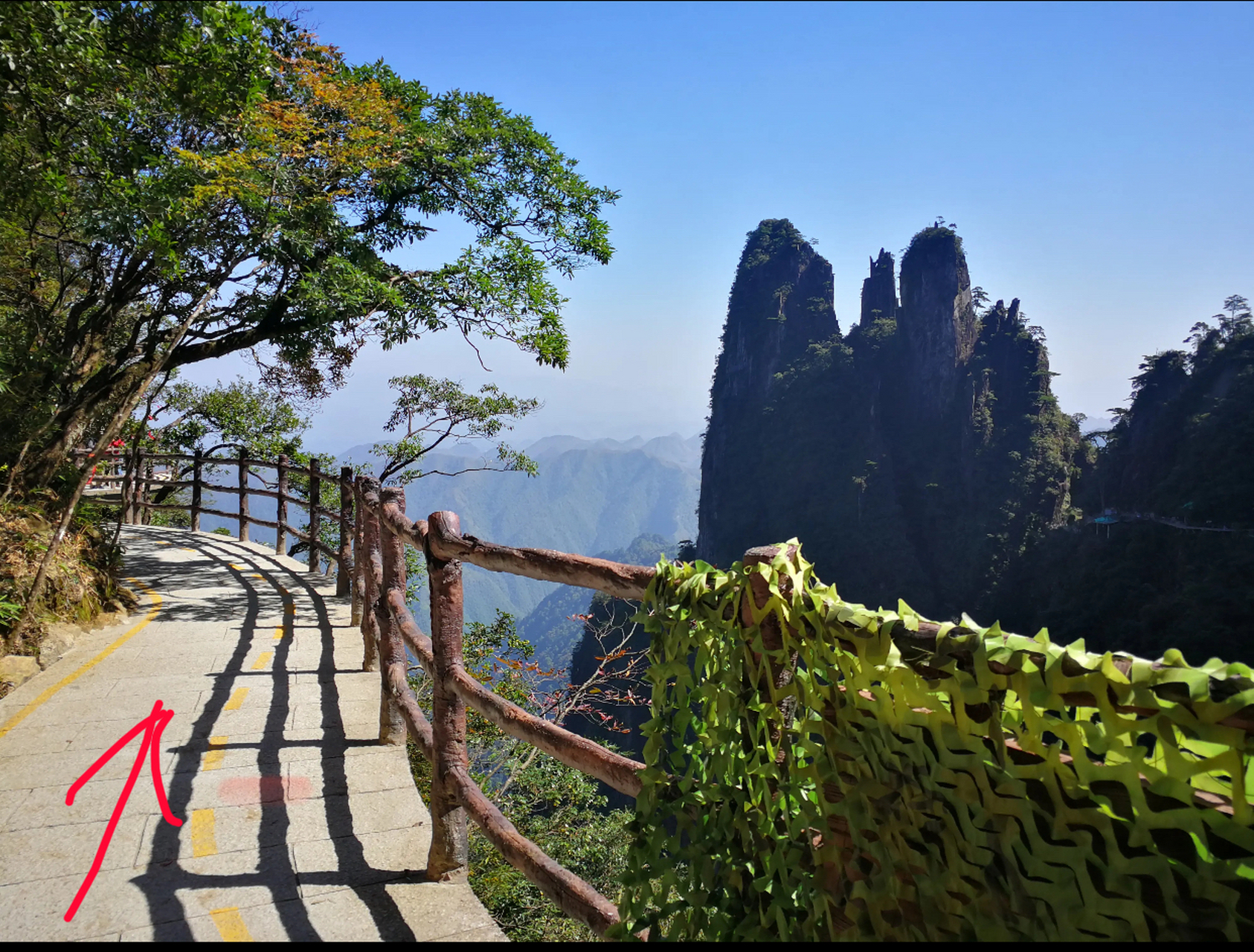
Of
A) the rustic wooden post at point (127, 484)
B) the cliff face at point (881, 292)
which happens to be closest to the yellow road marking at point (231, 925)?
the rustic wooden post at point (127, 484)

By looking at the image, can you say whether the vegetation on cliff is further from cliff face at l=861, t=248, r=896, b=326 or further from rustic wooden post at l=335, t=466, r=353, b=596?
rustic wooden post at l=335, t=466, r=353, b=596

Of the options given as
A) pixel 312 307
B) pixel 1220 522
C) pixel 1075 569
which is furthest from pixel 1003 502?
pixel 312 307

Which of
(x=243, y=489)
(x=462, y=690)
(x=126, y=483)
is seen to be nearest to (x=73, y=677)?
(x=462, y=690)

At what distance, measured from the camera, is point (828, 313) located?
79.8 meters

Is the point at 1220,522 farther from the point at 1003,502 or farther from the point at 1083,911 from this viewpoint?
the point at 1083,911

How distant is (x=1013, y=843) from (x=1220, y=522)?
4866 centimetres

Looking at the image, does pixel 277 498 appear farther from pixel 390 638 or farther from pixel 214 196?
pixel 390 638

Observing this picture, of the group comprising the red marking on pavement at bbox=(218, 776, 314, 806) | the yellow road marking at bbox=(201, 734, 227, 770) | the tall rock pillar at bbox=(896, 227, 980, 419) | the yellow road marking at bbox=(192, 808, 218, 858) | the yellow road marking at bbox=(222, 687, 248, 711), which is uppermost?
the tall rock pillar at bbox=(896, 227, 980, 419)

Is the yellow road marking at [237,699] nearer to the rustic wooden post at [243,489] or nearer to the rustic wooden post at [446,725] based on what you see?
the rustic wooden post at [446,725]

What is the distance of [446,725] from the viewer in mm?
2771

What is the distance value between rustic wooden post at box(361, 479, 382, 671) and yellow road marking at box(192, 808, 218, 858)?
1.67 m

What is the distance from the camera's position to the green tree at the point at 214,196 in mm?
6262

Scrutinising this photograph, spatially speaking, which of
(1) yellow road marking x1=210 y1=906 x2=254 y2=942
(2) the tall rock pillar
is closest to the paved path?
(1) yellow road marking x1=210 y1=906 x2=254 y2=942

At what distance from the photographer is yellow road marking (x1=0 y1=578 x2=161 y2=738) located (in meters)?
4.24
